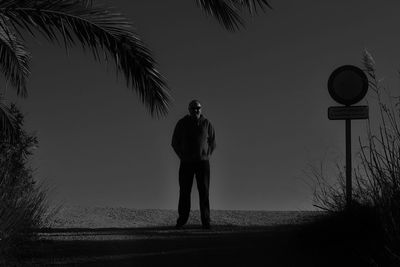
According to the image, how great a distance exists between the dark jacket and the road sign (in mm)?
1892

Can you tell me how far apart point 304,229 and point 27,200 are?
3.42 m

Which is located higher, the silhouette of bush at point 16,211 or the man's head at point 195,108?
the man's head at point 195,108

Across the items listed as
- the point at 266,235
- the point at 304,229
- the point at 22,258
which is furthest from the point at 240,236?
the point at 22,258

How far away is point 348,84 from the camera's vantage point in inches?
370

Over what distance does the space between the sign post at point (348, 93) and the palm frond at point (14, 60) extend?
17.5ft

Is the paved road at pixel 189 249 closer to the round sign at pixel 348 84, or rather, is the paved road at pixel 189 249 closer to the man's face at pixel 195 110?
the man's face at pixel 195 110

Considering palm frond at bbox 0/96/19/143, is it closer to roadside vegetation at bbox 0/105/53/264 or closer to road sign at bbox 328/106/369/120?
roadside vegetation at bbox 0/105/53/264

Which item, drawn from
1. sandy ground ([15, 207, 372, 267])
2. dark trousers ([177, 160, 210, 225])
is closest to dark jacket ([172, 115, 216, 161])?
dark trousers ([177, 160, 210, 225])

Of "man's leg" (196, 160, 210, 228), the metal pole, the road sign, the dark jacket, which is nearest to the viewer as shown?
the metal pole

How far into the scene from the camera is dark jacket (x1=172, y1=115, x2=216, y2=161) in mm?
9984

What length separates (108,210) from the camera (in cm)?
1393

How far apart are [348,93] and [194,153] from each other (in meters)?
2.50

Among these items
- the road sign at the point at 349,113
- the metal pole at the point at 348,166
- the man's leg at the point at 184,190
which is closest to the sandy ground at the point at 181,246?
the man's leg at the point at 184,190

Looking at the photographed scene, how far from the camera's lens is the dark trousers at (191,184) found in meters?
10.1
